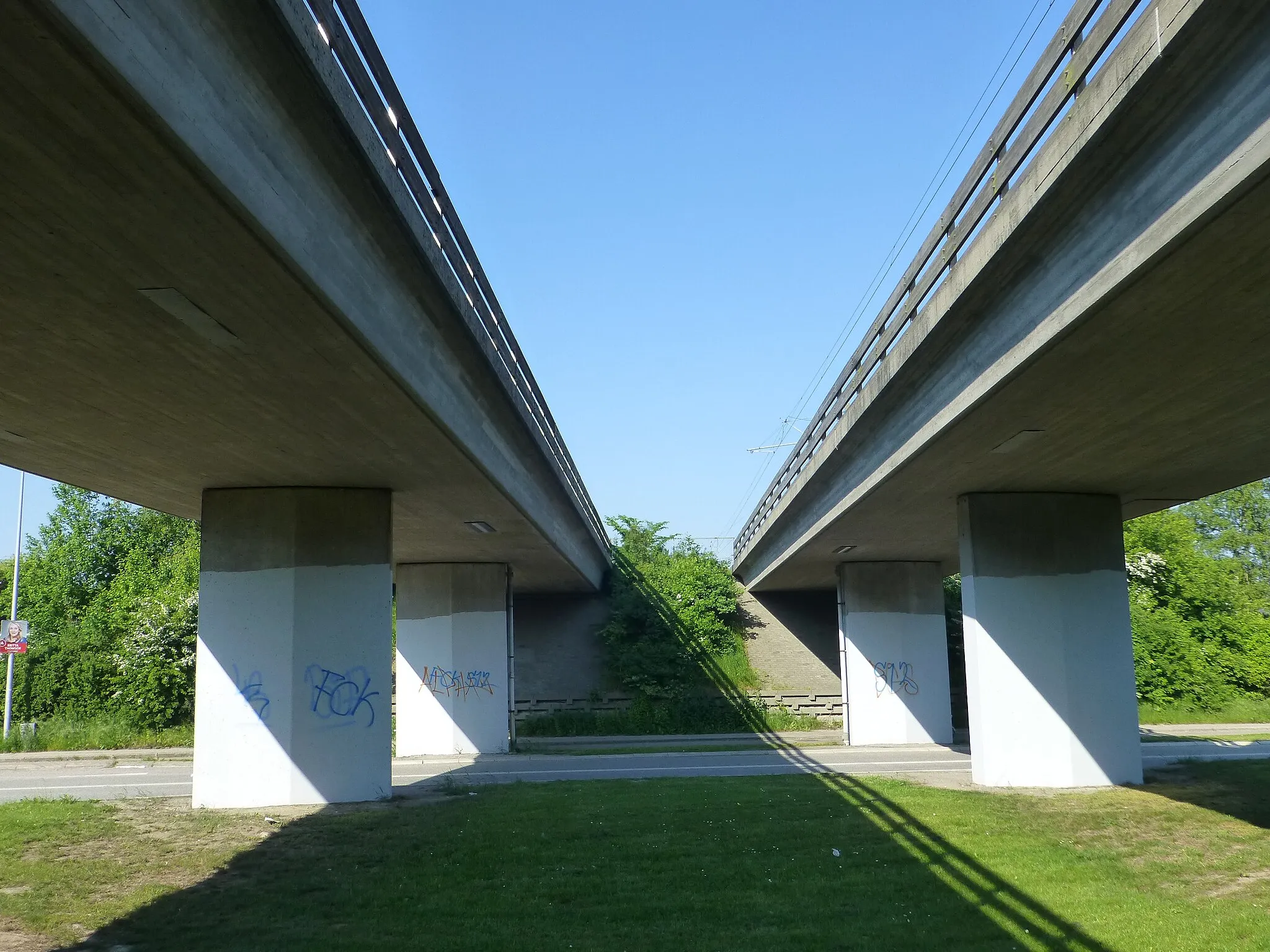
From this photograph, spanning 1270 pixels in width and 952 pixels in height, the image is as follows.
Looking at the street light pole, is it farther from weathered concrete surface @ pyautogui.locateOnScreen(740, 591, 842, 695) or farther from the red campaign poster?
weathered concrete surface @ pyautogui.locateOnScreen(740, 591, 842, 695)

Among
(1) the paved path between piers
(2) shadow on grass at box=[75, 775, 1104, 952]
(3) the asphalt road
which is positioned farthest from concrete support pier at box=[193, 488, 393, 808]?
(1) the paved path between piers

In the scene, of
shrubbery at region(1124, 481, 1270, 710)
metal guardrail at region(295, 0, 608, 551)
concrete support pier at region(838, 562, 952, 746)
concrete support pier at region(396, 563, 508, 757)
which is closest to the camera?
metal guardrail at region(295, 0, 608, 551)

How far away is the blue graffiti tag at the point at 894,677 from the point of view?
29516 millimetres

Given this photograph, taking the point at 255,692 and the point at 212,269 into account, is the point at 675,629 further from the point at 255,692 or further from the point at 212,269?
the point at 212,269

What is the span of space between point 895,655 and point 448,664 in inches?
460

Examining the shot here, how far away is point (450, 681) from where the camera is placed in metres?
28.0

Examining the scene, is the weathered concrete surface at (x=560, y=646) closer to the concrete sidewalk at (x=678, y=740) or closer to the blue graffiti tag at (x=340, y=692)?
the concrete sidewalk at (x=678, y=740)

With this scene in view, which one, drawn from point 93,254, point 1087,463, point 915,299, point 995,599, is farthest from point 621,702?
point 93,254

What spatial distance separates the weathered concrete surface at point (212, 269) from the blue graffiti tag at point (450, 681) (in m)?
12.7

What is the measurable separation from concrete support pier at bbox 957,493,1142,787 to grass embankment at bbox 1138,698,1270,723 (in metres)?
19.8

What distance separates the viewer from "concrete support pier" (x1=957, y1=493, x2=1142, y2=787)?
17625mm

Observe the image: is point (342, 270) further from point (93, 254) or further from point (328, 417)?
point (328, 417)

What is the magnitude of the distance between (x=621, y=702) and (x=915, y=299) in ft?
89.0

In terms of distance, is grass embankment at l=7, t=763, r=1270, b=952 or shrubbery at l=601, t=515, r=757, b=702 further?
shrubbery at l=601, t=515, r=757, b=702
